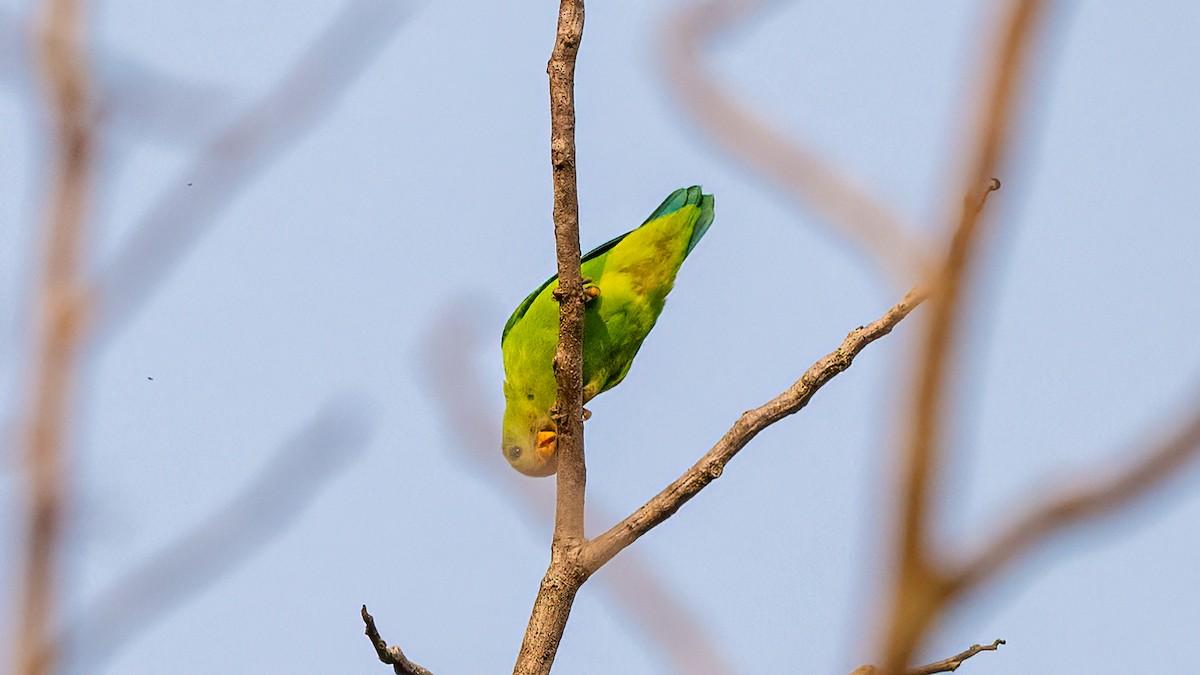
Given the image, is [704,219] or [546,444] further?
[704,219]

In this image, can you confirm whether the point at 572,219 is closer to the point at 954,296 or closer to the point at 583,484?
the point at 583,484

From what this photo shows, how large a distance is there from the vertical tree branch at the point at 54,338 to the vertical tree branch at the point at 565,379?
2298 millimetres

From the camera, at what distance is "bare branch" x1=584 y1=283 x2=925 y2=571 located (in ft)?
11.5

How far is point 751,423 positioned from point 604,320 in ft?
8.09

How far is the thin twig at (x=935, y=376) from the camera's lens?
2.39ft

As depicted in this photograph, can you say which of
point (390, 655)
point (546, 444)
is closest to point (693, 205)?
point (546, 444)

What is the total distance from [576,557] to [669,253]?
276 cm

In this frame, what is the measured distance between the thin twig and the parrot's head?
5.33 m

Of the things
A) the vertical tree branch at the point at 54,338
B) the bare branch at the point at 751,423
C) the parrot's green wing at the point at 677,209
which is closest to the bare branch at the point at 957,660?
the bare branch at the point at 751,423

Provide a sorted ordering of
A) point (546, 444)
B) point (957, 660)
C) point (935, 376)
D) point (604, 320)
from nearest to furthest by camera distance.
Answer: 1. point (935, 376)
2. point (957, 660)
3. point (604, 320)
4. point (546, 444)

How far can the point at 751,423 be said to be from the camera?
3.53 m

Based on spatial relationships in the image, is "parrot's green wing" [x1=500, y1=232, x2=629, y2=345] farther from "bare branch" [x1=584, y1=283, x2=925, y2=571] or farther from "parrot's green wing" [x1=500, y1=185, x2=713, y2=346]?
"bare branch" [x1=584, y1=283, x2=925, y2=571]

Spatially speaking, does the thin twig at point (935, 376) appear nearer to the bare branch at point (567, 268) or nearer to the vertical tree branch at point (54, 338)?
the vertical tree branch at point (54, 338)

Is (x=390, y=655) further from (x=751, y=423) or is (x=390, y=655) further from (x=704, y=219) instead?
(x=704, y=219)
